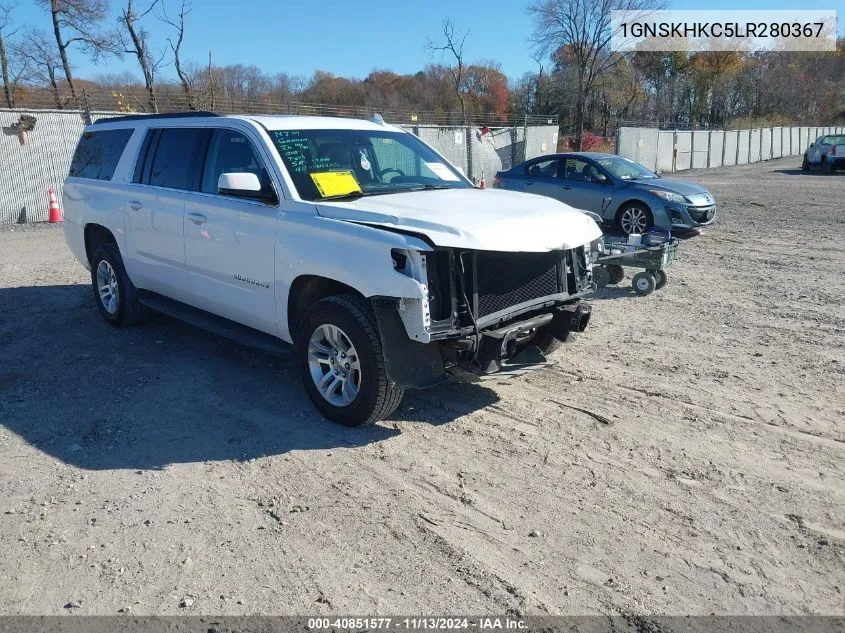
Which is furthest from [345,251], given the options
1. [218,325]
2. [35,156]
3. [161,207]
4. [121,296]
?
[35,156]

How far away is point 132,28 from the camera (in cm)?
3120

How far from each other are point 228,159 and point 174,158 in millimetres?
852

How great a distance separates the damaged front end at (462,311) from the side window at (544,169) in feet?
30.2

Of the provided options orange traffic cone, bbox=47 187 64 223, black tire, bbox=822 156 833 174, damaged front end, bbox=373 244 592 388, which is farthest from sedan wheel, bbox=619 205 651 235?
black tire, bbox=822 156 833 174

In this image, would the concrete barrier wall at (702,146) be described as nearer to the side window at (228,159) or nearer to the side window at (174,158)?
the side window at (174,158)

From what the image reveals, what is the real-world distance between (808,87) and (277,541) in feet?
273

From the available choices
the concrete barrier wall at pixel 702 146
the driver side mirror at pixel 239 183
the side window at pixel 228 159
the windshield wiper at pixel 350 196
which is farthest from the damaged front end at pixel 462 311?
the concrete barrier wall at pixel 702 146

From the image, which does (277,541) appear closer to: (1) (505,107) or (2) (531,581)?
(2) (531,581)

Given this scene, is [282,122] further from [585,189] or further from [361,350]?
[585,189]

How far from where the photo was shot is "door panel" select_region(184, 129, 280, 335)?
514 centimetres

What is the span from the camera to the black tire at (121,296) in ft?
22.9

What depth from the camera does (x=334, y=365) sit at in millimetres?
4816

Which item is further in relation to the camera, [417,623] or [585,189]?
A: [585,189]

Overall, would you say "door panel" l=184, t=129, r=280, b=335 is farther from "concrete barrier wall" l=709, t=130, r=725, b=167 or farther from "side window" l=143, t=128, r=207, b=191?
"concrete barrier wall" l=709, t=130, r=725, b=167
